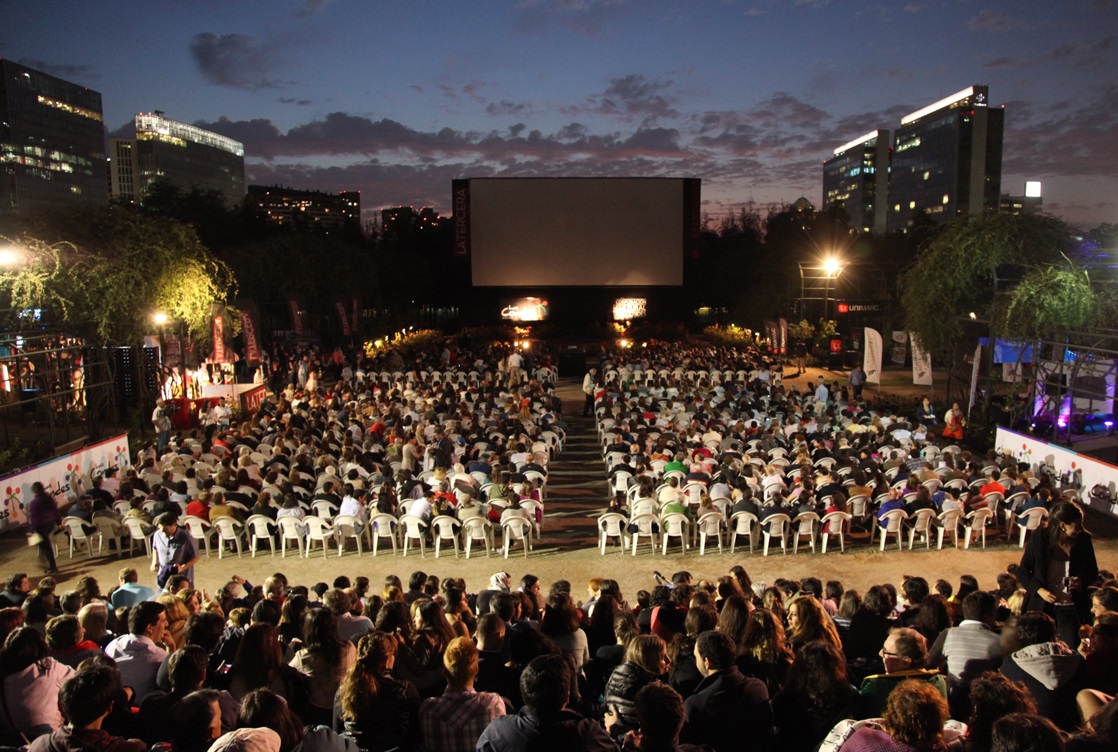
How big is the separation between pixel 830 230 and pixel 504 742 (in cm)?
6078

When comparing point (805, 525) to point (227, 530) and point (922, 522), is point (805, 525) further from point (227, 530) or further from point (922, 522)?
point (227, 530)

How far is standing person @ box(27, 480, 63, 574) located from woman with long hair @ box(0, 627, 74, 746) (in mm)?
6022

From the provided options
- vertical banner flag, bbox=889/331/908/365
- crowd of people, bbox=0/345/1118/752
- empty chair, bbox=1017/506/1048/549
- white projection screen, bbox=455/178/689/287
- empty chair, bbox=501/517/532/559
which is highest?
white projection screen, bbox=455/178/689/287

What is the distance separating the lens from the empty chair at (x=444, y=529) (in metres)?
8.89

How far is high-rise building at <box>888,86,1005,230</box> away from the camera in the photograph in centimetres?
12419

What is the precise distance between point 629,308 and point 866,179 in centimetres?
14044

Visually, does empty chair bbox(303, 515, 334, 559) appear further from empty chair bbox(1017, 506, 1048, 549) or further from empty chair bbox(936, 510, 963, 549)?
empty chair bbox(1017, 506, 1048, 549)

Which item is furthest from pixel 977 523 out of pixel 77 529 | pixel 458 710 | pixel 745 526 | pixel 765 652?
pixel 77 529

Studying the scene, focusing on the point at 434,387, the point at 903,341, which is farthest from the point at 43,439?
the point at 903,341

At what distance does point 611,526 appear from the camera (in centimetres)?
905

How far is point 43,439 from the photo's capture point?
55.7ft

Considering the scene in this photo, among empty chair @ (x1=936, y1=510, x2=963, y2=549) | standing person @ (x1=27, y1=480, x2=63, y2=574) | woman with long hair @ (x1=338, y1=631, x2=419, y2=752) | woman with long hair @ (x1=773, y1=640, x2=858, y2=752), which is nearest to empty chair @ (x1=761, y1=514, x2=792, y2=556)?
empty chair @ (x1=936, y1=510, x2=963, y2=549)

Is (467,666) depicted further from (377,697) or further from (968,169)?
(968,169)

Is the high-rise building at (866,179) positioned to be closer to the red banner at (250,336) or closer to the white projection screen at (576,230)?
the white projection screen at (576,230)
